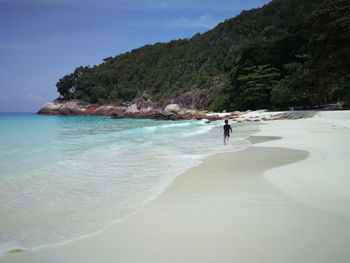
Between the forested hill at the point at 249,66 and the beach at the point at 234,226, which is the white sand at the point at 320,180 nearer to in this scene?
the beach at the point at 234,226

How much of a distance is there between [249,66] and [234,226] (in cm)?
5109

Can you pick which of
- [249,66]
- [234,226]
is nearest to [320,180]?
[234,226]

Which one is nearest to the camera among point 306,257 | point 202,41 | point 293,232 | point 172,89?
point 306,257

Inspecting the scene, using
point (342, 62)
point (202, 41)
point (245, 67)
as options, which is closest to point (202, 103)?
point (245, 67)

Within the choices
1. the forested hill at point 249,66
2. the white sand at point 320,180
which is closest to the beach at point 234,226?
the white sand at point 320,180

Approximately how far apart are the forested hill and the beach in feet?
73.8

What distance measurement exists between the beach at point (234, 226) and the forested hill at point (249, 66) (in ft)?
73.8

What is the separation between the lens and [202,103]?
249 ft

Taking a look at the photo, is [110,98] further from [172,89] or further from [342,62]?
[342,62]

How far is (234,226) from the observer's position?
10.6 feet

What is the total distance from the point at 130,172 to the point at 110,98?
115097 mm

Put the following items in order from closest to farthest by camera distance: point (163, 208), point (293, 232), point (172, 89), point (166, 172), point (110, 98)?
Result: point (293, 232), point (163, 208), point (166, 172), point (172, 89), point (110, 98)

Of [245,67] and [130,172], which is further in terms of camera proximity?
[245,67]

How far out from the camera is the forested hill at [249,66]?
24656mm
